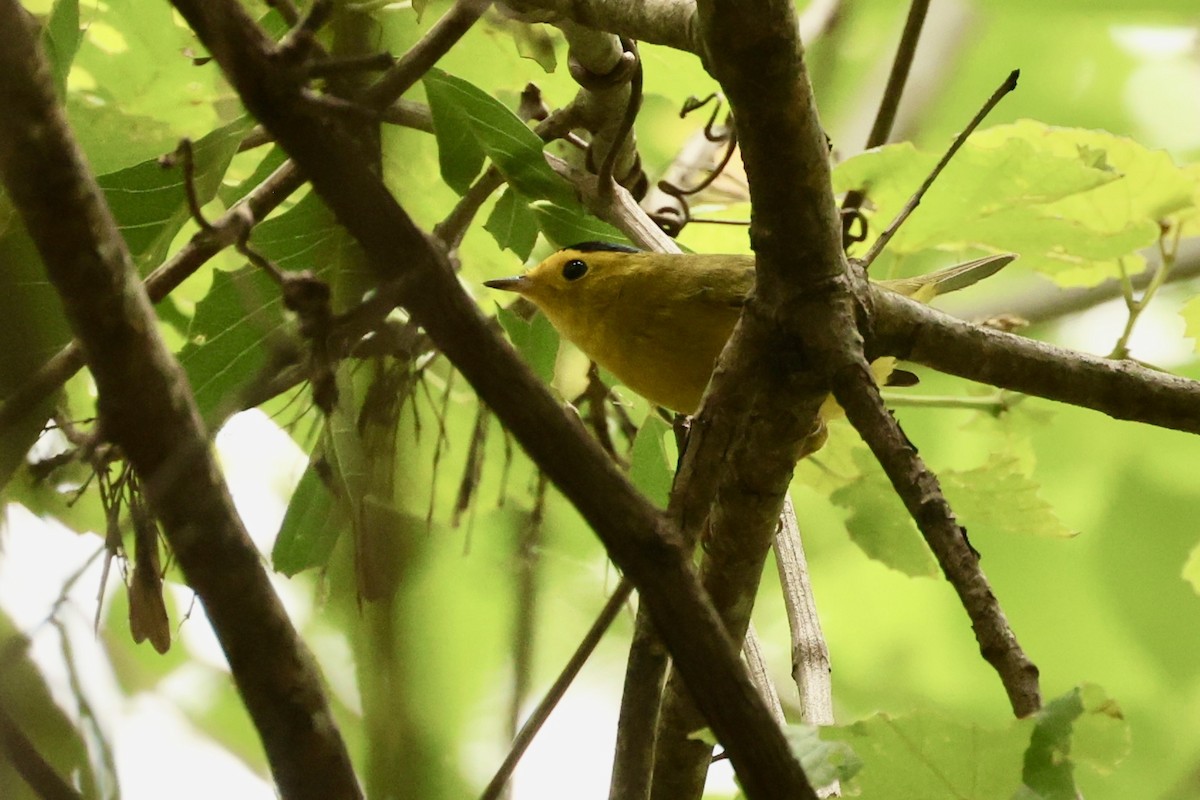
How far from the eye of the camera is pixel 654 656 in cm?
113

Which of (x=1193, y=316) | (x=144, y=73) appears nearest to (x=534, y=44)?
(x=144, y=73)

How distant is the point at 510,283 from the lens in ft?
7.06

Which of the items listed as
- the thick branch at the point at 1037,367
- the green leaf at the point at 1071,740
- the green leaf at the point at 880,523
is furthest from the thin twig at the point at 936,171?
the green leaf at the point at 880,523

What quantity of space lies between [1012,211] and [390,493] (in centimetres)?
126

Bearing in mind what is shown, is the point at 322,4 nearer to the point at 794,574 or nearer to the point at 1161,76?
the point at 794,574

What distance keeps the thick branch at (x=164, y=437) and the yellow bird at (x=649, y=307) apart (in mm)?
1234

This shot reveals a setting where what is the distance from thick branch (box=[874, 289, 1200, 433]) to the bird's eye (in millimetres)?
917

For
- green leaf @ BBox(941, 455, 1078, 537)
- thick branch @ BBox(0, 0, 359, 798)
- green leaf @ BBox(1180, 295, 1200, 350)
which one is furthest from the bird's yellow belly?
thick branch @ BBox(0, 0, 359, 798)

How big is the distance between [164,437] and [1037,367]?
1015 millimetres

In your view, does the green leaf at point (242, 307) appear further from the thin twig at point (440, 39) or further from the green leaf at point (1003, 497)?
the green leaf at point (1003, 497)

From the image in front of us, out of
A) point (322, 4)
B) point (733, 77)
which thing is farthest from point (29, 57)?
point (733, 77)

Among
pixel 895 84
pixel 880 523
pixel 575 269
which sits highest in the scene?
pixel 895 84

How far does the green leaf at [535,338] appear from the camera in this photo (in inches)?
73.2

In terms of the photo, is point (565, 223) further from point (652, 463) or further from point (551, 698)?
point (551, 698)
